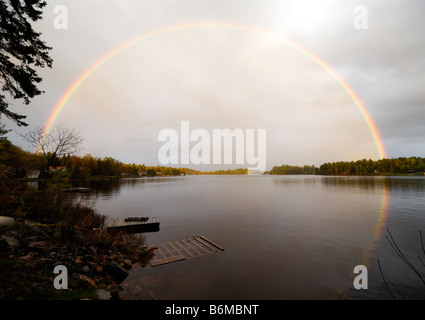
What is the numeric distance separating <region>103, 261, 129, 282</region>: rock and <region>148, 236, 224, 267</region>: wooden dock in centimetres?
198

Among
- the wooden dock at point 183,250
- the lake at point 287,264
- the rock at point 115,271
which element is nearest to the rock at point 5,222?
the rock at point 115,271

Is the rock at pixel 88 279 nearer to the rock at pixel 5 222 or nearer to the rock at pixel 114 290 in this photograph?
the rock at pixel 114 290

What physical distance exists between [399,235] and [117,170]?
651 feet

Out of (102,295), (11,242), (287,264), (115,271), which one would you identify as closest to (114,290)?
(102,295)

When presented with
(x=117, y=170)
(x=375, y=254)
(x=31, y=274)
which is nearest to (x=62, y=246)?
(x=31, y=274)

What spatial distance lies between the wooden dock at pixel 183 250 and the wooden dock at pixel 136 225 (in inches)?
177

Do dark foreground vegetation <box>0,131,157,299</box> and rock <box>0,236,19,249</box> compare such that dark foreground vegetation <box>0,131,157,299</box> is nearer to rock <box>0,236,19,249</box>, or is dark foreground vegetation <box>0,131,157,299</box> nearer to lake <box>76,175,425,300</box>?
rock <box>0,236,19,249</box>

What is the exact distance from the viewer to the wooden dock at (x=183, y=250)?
1277 cm

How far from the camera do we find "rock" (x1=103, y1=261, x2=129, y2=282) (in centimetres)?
996

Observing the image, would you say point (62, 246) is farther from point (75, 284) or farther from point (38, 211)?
point (38, 211)

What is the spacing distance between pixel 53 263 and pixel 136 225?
10.4 meters

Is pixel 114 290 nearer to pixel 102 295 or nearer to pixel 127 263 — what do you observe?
pixel 102 295

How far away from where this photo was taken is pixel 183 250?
1460 centimetres

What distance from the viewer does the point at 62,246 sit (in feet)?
36.5
